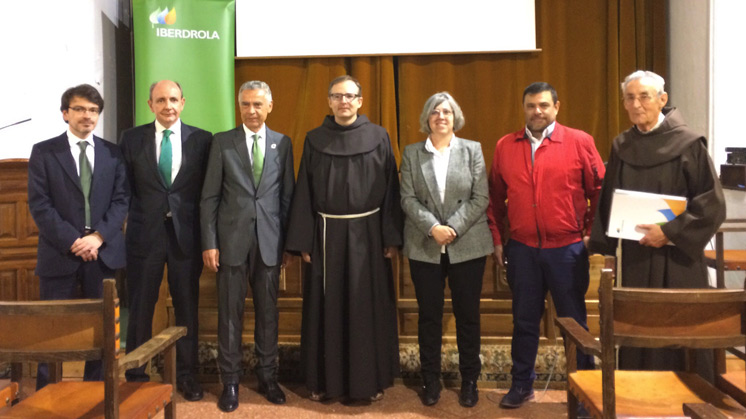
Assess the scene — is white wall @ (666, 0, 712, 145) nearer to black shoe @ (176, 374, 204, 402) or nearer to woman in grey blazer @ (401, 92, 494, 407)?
woman in grey blazer @ (401, 92, 494, 407)

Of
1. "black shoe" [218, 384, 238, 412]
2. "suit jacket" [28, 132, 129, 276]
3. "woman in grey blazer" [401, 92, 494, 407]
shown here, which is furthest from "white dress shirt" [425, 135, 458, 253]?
"suit jacket" [28, 132, 129, 276]

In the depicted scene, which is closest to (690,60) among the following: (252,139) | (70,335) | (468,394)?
(468,394)

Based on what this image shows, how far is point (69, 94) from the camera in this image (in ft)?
9.14

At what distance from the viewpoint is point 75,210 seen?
2805 millimetres

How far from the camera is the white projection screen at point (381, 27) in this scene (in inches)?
191

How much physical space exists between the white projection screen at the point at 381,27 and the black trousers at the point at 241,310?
2.47 meters

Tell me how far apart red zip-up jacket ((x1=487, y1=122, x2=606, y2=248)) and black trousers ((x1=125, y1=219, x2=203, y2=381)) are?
1.54 metres

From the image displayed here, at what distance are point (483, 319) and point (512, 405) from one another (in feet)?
1.78

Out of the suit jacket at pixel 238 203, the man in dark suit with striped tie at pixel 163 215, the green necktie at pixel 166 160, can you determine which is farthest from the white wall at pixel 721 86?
the green necktie at pixel 166 160

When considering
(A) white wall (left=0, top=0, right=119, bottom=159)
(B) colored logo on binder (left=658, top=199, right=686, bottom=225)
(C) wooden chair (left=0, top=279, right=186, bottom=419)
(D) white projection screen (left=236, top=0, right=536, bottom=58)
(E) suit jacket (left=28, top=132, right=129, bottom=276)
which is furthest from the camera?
(D) white projection screen (left=236, top=0, right=536, bottom=58)

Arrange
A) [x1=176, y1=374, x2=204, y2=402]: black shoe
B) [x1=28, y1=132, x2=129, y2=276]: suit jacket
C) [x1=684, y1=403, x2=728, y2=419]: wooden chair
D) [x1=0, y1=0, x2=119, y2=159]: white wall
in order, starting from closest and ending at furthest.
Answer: [x1=684, y1=403, x2=728, y2=419]: wooden chair
[x1=28, y1=132, x2=129, y2=276]: suit jacket
[x1=176, y1=374, x2=204, y2=402]: black shoe
[x1=0, y1=0, x2=119, y2=159]: white wall

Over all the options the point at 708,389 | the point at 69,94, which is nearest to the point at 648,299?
the point at 708,389

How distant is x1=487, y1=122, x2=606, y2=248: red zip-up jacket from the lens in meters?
2.83

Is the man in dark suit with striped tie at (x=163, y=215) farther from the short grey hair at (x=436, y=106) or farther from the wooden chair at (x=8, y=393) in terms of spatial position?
the short grey hair at (x=436, y=106)
